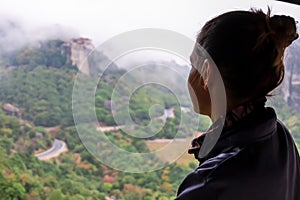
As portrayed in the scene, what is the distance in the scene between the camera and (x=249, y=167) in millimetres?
692

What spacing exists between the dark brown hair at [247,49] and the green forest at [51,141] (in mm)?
463

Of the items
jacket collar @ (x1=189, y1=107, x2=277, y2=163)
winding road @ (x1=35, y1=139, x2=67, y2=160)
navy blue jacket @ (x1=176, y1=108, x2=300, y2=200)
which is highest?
jacket collar @ (x1=189, y1=107, x2=277, y2=163)

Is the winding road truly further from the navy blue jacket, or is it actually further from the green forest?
the navy blue jacket

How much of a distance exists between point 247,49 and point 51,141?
2.57 feet

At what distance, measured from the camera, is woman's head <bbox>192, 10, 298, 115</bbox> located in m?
0.71

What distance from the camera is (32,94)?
1.30 meters

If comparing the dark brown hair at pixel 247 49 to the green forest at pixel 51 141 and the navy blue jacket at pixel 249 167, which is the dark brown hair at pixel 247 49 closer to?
the navy blue jacket at pixel 249 167

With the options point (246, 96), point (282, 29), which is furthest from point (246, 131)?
point (282, 29)

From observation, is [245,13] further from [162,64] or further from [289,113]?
[289,113]

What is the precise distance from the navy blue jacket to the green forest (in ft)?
1.44

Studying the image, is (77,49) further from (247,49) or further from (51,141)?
(247,49)

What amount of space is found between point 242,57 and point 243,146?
6.0 inches

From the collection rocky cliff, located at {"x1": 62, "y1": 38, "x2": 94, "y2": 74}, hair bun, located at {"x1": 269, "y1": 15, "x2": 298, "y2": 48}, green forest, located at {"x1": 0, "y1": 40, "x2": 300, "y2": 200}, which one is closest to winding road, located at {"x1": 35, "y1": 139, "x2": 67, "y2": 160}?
green forest, located at {"x1": 0, "y1": 40, "x2": 300, "y2": 200}

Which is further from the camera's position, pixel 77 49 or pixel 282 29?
pixel 77 49
